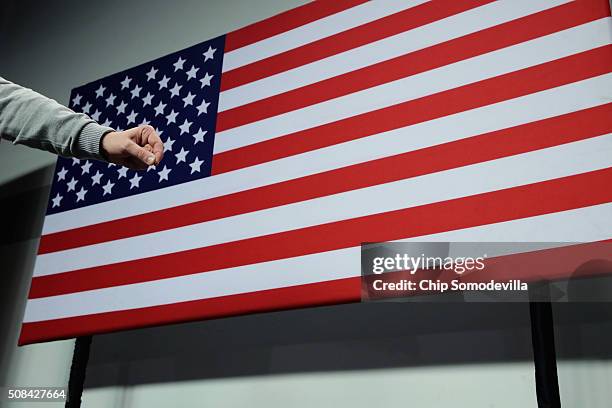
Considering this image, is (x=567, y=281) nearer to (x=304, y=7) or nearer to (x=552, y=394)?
(x=552, y=394)

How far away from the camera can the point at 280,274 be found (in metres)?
1.62

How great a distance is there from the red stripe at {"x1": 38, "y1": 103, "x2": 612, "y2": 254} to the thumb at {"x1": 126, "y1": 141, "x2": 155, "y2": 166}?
777mm

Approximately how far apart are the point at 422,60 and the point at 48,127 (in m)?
1.08

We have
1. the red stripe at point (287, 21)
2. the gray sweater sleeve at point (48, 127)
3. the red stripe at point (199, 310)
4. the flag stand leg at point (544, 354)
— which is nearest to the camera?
the gray sweater sleeve at point (48, 127)

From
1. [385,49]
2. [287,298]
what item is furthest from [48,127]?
[385,49]

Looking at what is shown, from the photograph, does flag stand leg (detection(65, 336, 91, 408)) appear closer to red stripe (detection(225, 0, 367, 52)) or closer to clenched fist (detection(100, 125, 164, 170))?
red stripe (detection(225, 0, 367, 52))

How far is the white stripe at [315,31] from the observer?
1826 mm

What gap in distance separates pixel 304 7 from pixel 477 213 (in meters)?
0.91

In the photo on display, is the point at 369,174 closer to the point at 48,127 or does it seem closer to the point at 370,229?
the point at 370,229

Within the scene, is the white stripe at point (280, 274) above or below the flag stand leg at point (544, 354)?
above

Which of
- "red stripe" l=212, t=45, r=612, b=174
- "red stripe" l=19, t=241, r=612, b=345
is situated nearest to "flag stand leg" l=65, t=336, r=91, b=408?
"red stripe" l=19, t=241, r=612, b=345

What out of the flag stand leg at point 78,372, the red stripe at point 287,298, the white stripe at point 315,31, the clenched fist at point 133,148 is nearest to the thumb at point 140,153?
the clenched fist at point 133,148

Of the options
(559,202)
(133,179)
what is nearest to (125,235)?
(133,179)

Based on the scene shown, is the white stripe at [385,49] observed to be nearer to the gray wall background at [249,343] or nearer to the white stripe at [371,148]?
the white stripe at [371,148]
